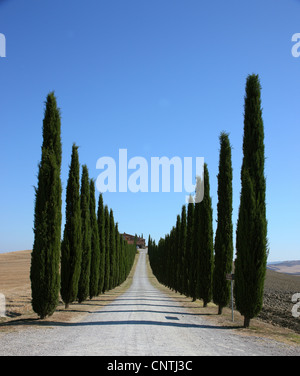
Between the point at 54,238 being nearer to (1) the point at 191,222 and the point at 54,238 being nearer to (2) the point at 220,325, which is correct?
(2) the point at 220,325

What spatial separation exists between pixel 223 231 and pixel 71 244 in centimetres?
831

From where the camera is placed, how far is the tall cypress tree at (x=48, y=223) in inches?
540

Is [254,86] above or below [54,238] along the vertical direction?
above

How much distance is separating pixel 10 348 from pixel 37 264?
5678mm

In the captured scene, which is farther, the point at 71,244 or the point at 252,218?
the point at 71,244

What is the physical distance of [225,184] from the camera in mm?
18656

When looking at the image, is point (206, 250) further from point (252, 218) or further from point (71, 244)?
point (252, 218)

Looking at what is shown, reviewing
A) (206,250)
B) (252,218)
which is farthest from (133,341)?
(206,250)

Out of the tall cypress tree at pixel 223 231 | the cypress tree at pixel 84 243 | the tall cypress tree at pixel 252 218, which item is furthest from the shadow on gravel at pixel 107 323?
the cypress tree at pixel 84 243

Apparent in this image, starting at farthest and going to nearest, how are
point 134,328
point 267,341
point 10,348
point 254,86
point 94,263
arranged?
point 94,263
point 254,86
point 134,328
point 267,341
point 10,348

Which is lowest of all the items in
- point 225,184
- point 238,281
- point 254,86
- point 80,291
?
point 80,291

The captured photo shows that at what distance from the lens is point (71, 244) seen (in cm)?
1930

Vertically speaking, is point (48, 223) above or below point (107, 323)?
above
